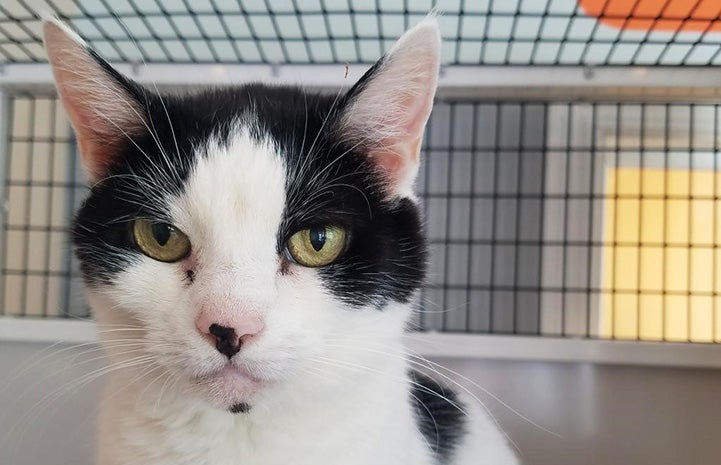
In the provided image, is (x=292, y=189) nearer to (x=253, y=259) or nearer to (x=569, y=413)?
(x=253, y=259)

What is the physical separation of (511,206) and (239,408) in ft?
2.89

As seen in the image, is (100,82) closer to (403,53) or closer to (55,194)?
(403,53)

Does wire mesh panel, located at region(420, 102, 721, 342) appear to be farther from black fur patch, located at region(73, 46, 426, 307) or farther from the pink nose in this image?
the pink nose

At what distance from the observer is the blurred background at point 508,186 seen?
1133 millimetres

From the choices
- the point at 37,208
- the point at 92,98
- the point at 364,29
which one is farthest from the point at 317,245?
the point at 37,208

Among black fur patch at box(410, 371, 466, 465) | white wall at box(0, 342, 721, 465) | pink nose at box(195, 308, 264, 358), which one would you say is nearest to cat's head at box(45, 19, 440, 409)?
pink nose at box(195, 308, 264, 358)

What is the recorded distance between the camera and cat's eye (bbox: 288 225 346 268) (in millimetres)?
664

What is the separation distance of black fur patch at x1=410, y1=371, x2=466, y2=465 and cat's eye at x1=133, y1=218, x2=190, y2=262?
0.40m

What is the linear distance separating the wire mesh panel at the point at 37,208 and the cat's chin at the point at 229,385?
A: 0.82m

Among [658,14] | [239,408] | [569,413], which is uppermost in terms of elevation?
[658,14]

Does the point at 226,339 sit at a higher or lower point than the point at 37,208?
lower

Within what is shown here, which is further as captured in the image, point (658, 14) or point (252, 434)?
point (658, 14)

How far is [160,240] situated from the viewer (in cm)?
67

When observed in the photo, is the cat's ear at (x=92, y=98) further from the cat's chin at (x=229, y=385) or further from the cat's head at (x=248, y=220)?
the cat's chin at (x=229, y=385)
